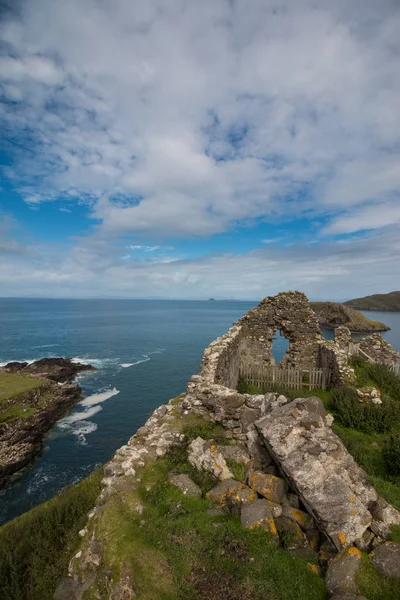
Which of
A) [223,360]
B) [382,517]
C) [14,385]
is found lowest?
[14,385]

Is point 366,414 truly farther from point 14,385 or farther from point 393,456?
point 14,385

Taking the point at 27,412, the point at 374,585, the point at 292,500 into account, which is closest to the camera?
the point at 374,585

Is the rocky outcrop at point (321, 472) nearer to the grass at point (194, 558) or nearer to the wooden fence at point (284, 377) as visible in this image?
the grass at point (194, 558)

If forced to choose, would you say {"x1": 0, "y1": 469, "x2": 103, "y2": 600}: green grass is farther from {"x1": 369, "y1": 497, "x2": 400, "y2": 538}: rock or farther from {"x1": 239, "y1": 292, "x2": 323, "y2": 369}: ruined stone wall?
{"x1": 239, "y1": 292, "x2": 323, "y2": 369}: ruined stone wall

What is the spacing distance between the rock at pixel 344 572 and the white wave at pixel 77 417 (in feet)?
100

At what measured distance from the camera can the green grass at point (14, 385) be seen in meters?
31.7

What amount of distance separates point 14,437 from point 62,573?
25972mm

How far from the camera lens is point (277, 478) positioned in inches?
245

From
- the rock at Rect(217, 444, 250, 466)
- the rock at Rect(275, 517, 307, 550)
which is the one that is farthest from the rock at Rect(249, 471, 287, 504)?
the rock at Rect(217, 444, 250, 466)

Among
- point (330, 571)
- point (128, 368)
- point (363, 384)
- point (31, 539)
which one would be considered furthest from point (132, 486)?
point (128, 368)

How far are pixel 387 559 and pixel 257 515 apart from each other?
209 centimetres

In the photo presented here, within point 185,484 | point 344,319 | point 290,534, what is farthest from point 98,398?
point 344,319

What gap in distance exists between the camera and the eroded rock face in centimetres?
510

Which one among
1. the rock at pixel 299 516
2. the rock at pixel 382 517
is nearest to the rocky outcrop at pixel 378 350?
the rock at pixel 382 517
